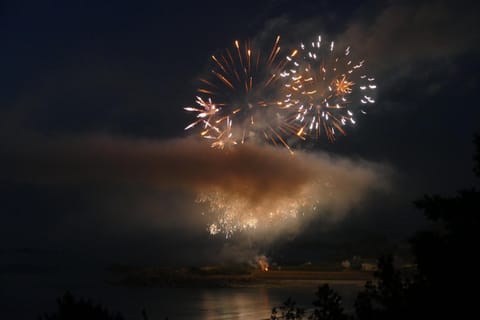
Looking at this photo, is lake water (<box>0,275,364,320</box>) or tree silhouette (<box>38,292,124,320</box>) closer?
tree silhouette (<box>38,292,124,320</box>)

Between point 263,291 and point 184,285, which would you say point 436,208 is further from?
point 184,285

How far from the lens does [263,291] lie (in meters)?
94.1

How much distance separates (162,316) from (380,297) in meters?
68.9

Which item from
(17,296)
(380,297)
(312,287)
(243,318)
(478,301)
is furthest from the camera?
(17,296)

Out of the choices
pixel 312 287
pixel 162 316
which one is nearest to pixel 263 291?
pixel 312 287

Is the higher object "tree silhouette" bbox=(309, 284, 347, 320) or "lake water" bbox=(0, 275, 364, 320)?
"tree silhouette" bbox=(309, 284, 347, 320)

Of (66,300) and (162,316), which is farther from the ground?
(66,300)

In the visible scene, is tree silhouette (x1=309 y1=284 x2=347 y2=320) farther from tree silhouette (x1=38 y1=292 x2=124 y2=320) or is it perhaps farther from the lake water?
the lake water

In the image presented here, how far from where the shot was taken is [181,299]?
93.9 metres

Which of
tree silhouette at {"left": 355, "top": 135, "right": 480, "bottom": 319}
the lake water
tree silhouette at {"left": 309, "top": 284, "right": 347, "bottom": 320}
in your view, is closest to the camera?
tree silhouette at {"left": 355, "top": 135, "right": 480, "bottom": 319}

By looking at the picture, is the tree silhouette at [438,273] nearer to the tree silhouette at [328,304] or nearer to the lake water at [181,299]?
the tree silhouette at [328,304]

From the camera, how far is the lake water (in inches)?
2884

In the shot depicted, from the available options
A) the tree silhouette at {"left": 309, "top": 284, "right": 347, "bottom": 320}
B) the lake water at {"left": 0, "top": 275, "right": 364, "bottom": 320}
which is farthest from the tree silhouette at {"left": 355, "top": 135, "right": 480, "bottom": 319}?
the lake water at {"left": 0, "top": 275, "right": 364, "bottom": 320}

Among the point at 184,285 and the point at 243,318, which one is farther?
the point at 184,285
